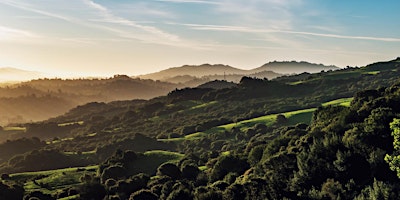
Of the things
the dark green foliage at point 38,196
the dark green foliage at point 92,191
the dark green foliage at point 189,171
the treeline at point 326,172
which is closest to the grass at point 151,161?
the dark green foliage at point 189,171

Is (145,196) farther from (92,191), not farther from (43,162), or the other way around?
(43,162)

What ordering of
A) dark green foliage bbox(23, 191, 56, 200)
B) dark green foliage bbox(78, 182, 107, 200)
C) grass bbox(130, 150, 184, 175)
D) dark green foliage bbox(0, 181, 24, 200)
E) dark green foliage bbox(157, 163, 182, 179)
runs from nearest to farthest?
dark green foliage bbox(78, 182, 107, 200)
dark green foliage bbox(23, 191, 56, 200)
dark green foliage bbox(0, 181, 24, 200)
dark green foliage bbox(157, 163, 182, 179)
grass bbox(130, 150, 184, 175)

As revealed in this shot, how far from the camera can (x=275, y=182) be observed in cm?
4819

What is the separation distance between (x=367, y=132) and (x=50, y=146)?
538ft

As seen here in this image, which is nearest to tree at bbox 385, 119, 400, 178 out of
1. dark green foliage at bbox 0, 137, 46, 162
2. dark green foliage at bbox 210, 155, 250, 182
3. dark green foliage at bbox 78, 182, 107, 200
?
dark green foliage at bbox 210, 155, 250, 182

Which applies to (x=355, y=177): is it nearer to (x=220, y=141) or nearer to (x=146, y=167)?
(x=146, y=167)

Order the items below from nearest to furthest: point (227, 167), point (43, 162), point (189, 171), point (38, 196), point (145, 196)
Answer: point (145, 196), point (227, 167), point (38, 196), point (189, 171), point (43, 162)

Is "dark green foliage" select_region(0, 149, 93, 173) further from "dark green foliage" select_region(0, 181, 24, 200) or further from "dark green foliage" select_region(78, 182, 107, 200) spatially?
"dark green foliage" select_region(78, 182, 107, 200)

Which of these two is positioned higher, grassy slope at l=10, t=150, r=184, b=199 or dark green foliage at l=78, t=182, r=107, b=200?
dark green foliage at l=78, t=182, r=107, b=200

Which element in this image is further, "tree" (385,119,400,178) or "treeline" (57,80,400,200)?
"treeline" (57,80,400,200)

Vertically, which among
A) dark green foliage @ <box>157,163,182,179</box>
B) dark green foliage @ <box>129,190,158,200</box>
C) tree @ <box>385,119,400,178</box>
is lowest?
dark green foliage @ <box>157,163,182,179</box>

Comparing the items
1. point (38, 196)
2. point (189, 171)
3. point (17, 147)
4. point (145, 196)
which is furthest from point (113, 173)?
point (17, 147)

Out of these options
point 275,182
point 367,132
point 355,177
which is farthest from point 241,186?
point 367,132

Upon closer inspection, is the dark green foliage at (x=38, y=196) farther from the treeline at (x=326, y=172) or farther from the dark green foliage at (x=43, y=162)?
the dark green foliage at (x=43, y=162)
